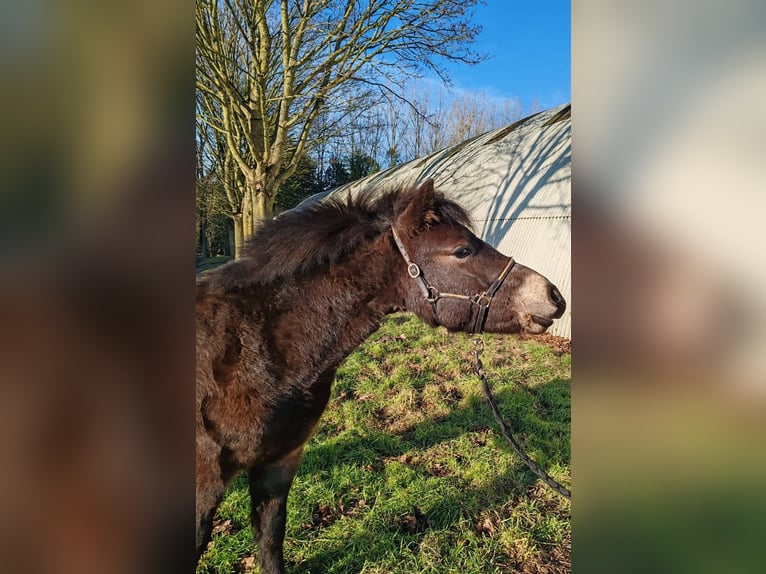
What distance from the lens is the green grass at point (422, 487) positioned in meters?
2.70

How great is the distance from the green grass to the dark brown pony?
584mm

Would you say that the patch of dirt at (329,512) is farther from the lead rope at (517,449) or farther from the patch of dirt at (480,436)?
the lead rope at (517,449)

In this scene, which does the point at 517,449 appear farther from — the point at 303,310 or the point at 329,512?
the point at 329,512

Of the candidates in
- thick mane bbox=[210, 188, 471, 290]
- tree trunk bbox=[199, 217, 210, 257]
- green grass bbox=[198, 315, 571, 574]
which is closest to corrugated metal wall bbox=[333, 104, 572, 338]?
green grass bbox=[198, 315, 571, 574]

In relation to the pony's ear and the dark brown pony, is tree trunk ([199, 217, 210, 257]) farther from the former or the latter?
the pony's ear

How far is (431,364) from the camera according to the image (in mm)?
6094

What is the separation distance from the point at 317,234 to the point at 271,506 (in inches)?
64.9

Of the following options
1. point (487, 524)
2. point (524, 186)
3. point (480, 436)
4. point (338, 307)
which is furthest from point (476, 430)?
point (524, 186)

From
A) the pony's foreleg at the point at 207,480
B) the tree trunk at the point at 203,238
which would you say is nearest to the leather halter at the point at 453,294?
the pony's foreleg at the point at 207,480

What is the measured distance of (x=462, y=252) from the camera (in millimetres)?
2270
